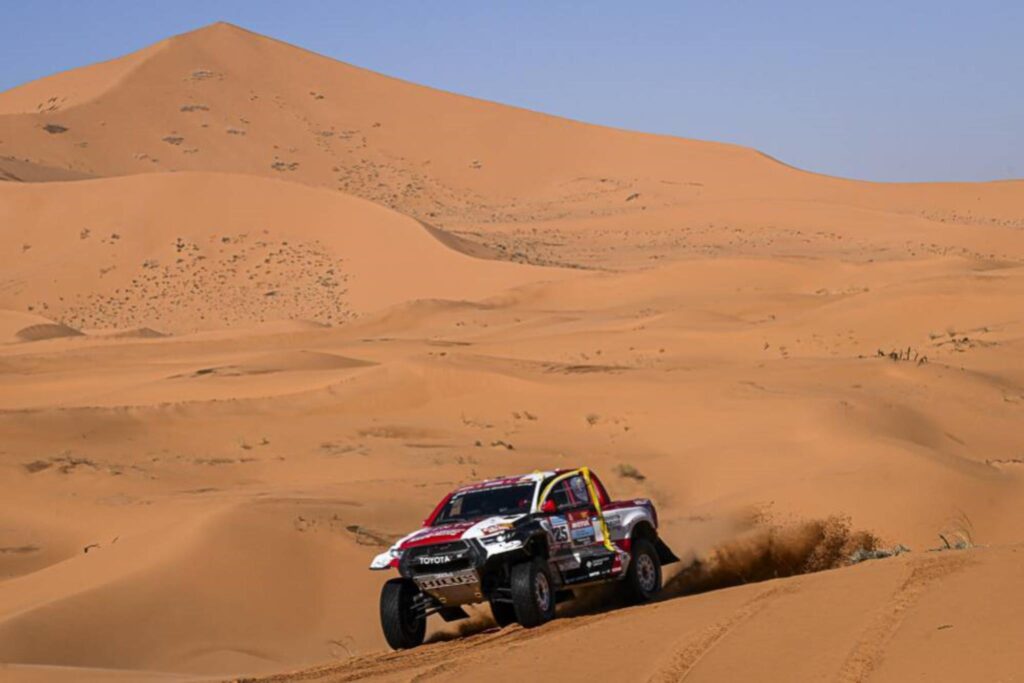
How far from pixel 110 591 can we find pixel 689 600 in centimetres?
611

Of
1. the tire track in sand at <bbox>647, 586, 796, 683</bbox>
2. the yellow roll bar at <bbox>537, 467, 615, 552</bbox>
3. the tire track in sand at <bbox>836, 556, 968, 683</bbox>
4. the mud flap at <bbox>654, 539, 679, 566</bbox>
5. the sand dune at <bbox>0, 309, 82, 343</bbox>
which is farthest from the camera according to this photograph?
the sand dune at <bbox>0, 309, 82, 343</bbox>

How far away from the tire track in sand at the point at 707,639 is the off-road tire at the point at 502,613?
8.10 feet

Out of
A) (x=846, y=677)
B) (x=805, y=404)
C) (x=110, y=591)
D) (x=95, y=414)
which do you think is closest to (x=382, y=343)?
(x=95, y=414)

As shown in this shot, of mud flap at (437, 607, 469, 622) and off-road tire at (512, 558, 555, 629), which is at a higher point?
off-road tire at (512, 558, 555, 629)

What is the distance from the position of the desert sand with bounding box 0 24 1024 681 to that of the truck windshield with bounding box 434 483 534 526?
37.3 inches

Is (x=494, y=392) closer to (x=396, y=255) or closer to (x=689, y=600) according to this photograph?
(x=689, y=600)

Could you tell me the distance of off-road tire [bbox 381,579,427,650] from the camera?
12125 mm

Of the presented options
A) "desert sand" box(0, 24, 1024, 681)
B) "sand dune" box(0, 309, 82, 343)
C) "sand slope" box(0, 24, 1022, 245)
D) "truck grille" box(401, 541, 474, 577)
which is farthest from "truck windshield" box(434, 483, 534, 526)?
"sand slope" box(0, 24, 1022, 245)

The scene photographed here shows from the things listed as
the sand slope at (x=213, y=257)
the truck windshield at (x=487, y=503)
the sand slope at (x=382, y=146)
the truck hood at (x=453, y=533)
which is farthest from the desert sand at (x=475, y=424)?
the sand slope at (x=382, y=146)

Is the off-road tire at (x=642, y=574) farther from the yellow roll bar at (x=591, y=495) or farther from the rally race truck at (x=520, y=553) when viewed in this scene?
the yellow roll bar at (x=591, y=495)

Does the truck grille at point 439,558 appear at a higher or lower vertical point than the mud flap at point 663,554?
higher

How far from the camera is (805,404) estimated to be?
24922 mm

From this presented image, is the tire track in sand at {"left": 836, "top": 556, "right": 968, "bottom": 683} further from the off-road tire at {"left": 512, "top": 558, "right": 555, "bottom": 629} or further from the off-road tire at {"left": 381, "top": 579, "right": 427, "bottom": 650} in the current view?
the off-road tire at {"left": 381, "top": 579, "right": 427, "bottom": 650}

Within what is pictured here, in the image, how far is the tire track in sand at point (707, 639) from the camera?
8891 millimetres
